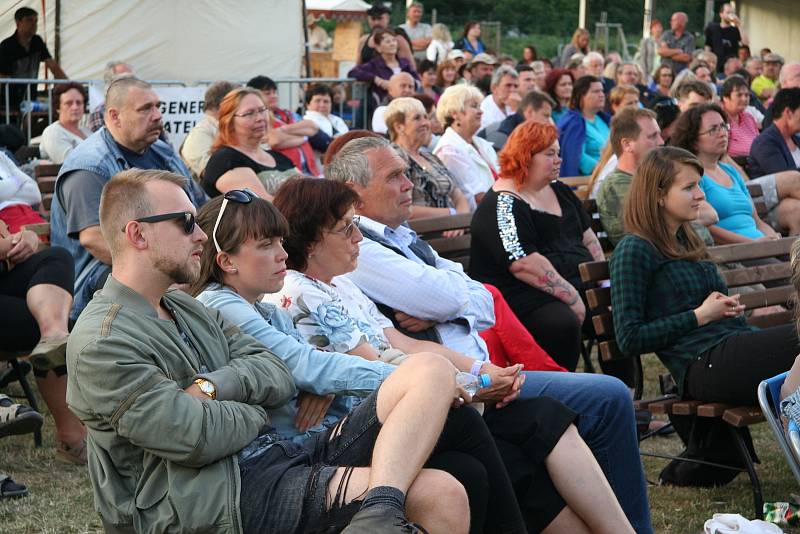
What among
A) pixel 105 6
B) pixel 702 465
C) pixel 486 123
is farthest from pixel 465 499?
pixel 105 6

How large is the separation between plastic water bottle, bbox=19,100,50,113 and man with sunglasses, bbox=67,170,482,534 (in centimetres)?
906

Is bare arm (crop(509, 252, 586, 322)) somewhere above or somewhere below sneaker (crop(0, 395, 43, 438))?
above

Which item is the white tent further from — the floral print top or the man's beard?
the man's beard

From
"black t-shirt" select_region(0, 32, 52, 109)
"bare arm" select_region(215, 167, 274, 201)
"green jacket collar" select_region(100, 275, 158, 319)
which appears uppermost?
"black t-shirt" select_region(0, 32, 52, 109)

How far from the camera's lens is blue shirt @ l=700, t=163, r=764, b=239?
294 inches

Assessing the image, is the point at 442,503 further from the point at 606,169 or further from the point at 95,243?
the point at 606,169

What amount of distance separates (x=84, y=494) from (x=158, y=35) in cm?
1091

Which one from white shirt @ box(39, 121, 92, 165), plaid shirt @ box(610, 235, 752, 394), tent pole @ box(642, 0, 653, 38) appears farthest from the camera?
tent pole @ box(642, 0, 653, 38)

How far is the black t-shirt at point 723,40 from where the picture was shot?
23500 millimetres

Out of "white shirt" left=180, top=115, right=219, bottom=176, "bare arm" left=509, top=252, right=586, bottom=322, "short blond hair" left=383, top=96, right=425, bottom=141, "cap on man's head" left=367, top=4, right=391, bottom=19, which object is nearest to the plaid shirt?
"bare arm" left=509, top=252, right=586, bottom=322

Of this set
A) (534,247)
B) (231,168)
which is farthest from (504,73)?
(534,247)

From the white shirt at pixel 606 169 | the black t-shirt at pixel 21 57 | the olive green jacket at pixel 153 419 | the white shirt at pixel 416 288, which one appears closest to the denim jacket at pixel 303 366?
the olive green jacket at pixel 153 419

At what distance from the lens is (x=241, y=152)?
23.5 feet

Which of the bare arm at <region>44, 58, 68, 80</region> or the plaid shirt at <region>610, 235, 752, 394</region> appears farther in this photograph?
the bare arm at <region>44, 58, 68, 80</region>
